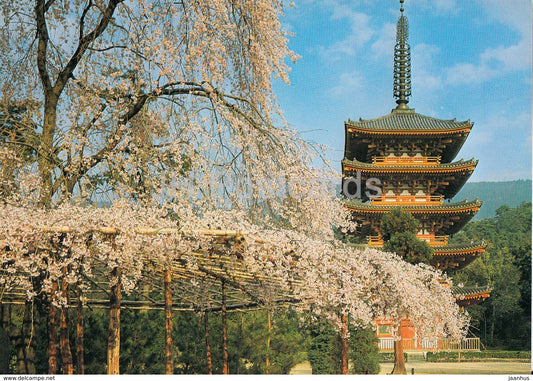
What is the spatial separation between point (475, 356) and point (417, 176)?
7.58 meters

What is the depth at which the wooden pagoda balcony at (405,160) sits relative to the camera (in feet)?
70.5

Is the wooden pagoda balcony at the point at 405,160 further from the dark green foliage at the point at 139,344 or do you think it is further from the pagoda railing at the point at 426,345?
the dark green foliage at the point at 139,344

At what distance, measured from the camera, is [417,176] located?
21.1 m

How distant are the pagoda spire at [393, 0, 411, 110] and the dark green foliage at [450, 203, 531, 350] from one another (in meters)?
7.08

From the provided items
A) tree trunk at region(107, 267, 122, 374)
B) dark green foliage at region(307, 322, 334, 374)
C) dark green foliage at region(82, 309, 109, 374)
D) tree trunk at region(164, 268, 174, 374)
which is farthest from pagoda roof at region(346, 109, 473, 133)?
tree trunk at region(107, 267, 122, 374)

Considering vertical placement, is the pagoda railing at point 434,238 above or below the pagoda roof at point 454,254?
above

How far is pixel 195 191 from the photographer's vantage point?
656 cm

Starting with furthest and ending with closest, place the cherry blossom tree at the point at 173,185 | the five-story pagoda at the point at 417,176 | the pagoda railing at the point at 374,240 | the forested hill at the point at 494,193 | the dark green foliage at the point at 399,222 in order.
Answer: the forested hill at the point at 494,193
the pagoda railing at the point at 374,240
the five-story pagoda at the point at 417,176
the dark green foliage at the point at 399,222
the cherry blossom tree at the point at 173,185

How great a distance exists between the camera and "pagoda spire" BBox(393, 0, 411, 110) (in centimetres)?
2433

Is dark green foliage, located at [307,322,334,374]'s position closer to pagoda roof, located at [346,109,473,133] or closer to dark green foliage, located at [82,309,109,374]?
dark green foliage, located at [82,309,109,374]

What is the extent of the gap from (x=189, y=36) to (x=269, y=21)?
3.50 ft

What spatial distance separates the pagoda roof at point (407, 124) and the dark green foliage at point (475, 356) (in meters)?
8.16

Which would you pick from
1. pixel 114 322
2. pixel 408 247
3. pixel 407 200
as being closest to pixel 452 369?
pixel 408 247

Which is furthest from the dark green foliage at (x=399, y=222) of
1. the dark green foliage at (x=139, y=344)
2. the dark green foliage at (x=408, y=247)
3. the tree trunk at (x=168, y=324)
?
the tree trunk at (x=168, y=324)
